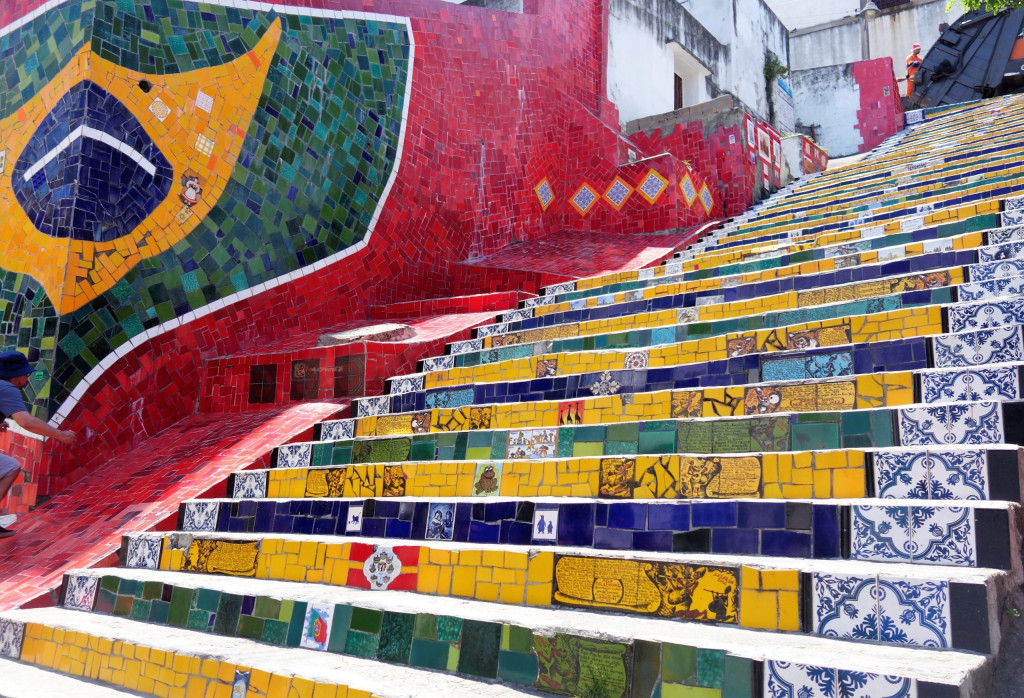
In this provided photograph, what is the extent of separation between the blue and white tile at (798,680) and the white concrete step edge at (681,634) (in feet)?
0.04

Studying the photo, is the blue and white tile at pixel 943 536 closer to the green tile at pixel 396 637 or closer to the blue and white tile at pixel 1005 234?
the green tile at pixel 396 637

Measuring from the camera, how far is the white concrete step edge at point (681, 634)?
141 centimetres

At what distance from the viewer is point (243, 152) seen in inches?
217

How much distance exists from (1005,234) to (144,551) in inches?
155

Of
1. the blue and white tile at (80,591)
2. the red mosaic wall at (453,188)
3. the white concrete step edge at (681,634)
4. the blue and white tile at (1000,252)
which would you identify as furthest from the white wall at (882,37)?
the white concrete step edge at (681,634)

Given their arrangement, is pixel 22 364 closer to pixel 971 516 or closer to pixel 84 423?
pixel 84 423

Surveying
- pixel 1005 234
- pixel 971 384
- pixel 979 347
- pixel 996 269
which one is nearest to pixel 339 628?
pixel 971 384

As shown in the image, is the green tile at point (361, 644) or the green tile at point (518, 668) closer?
the green tile at point (518, 668)

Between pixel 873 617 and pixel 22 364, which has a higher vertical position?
pixel 22 364

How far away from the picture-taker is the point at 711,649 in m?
1.54

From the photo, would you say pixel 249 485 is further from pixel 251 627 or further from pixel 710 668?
pixel 710 668

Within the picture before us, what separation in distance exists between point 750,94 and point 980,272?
435 inches

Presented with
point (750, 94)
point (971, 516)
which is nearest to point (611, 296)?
point (971, 516)

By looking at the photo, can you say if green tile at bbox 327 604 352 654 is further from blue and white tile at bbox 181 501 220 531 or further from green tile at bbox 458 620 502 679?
blue and white tile at bbox 181 501 220 531
